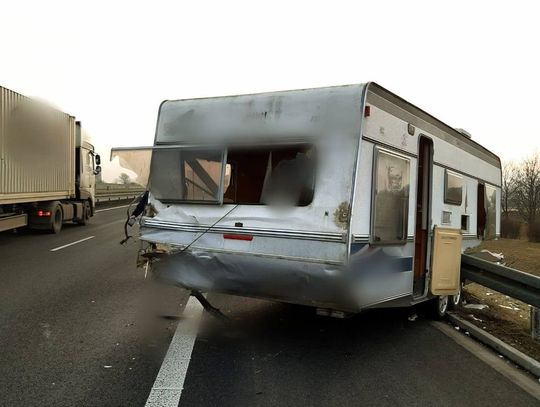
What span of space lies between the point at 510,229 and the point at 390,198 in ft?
188

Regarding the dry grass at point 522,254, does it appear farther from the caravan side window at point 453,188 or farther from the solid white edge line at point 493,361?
the solid white edge line at point 493,361

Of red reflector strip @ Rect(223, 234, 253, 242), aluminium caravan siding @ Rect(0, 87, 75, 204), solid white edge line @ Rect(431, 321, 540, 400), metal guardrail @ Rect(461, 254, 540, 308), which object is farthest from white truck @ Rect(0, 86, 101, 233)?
solid white edge line @ Rect(431, 321, 540, 400)

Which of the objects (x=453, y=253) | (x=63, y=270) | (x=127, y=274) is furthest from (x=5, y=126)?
(x=453, y=253)

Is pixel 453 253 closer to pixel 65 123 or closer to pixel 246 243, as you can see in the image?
pixel 246 243

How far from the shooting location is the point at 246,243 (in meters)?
5.21

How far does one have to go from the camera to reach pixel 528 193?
6391cm

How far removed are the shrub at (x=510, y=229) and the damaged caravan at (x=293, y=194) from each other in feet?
181

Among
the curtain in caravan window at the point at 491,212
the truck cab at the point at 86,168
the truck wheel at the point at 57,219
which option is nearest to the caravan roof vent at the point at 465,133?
the curtain in caravan window at the point at 491,212

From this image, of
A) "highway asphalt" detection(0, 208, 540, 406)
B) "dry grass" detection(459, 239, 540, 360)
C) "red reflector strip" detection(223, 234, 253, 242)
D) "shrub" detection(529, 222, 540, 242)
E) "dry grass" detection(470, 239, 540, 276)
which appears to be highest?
"red reflector strip" detection(223, 234, 253, 242)

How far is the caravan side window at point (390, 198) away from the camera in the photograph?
508cm

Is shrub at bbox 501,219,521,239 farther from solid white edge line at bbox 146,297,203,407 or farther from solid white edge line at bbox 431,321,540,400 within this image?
solid white edge line at bbox 146,297,203,407

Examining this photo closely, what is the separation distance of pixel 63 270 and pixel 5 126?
218 inches

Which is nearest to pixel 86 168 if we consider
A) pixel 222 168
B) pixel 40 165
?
pixel 40 165

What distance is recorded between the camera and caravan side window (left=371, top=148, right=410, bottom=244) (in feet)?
16.7
